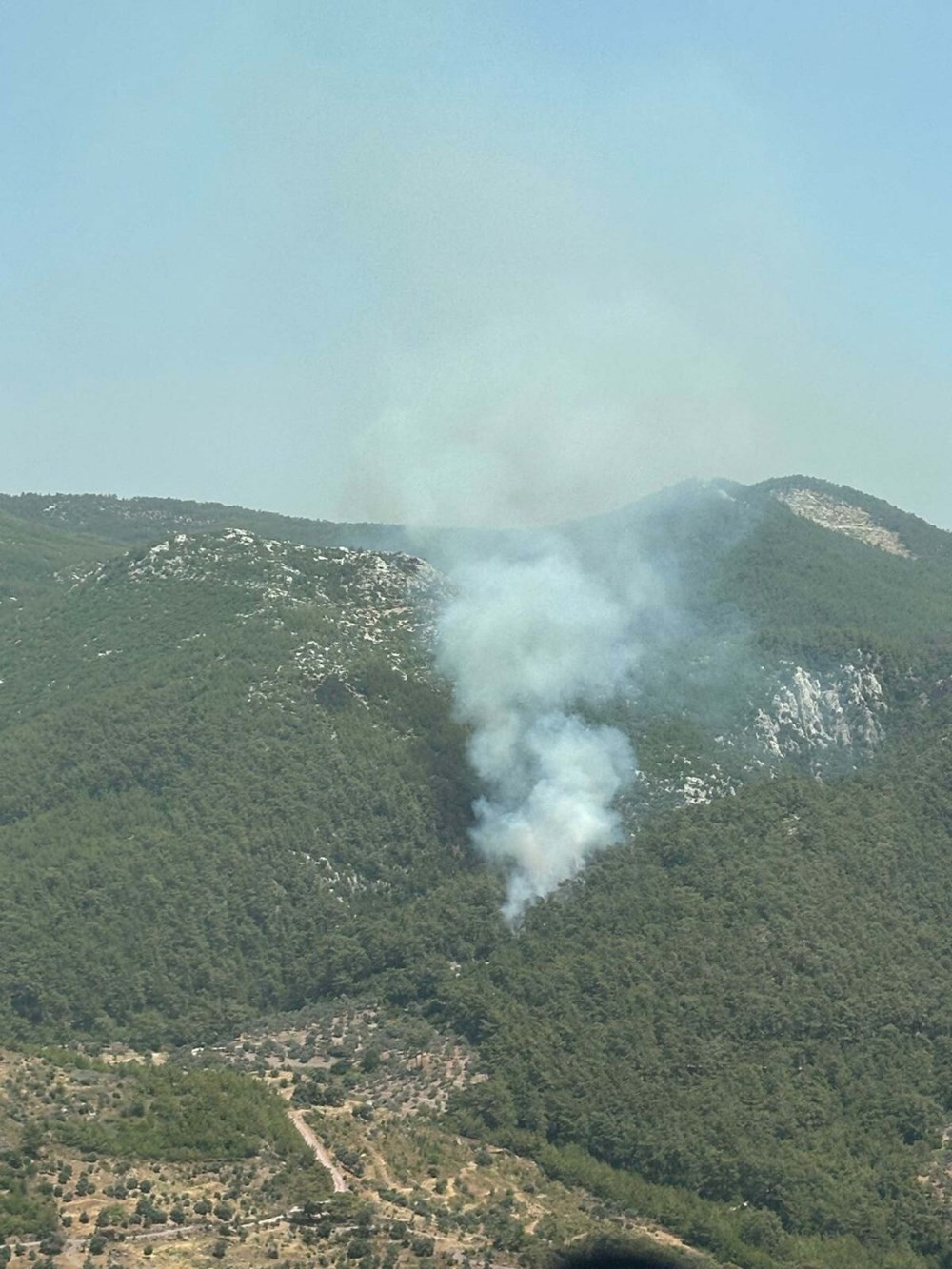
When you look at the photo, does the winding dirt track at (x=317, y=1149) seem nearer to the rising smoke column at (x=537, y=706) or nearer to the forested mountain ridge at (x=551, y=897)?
the forested mountain ridge at (x=551, y=897)

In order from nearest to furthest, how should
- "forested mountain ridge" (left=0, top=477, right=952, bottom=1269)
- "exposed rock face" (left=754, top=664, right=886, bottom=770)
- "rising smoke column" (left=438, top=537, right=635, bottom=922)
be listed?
1. "forested mountain ridge" (left=0, top=477, right=952, bottom=1269)
2. "rising smoke column" (left=438, top=537, right=635, bottom=922)
3. "exposed rock face" (left=754, top=664, right=886, bottom=770)

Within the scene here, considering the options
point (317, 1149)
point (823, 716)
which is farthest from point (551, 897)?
point (823, 716)

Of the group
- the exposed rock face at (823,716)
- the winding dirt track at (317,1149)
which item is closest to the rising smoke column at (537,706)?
the exposed rock face at (823,716)

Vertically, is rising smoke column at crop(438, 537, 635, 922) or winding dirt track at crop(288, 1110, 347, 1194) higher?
rising smoke column at crop(438, 537, 635, 922)

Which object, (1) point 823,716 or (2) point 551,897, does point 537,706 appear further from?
(1) point 823,716

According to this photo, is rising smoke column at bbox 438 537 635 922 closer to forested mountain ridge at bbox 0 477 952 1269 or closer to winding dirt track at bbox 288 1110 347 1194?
forested mountain ridge at bbox 0 477 952 1269

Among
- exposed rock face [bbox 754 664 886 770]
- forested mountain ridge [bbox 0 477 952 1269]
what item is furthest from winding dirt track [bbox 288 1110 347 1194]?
exposed rock face [bbox 754 664 886 770]

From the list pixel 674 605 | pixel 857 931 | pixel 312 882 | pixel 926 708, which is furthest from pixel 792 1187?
pixel 674 605
